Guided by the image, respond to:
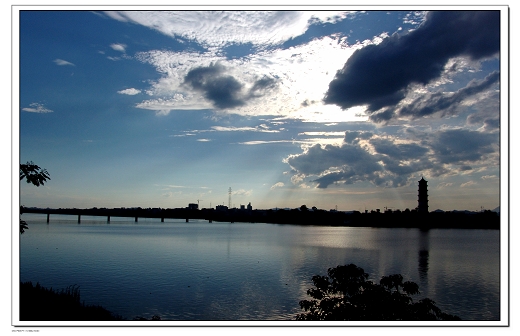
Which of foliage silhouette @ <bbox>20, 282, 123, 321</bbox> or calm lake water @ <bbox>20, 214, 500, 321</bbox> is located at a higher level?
foliage silhouette @ <bbox>20, 282, 123, 321</bbox>

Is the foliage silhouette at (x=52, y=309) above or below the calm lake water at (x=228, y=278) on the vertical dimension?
above

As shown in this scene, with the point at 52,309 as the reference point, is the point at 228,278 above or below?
below

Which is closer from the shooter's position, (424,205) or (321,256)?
(321,256)

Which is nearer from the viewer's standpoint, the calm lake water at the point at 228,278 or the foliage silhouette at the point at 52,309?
the foliage silhouette at the point at 52,309

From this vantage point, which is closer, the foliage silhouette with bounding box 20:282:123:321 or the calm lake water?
the foliage silhouette with bounding box 20:282:123:321

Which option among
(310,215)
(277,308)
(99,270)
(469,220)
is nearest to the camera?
(277,308)

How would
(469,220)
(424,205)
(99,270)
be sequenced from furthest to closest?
(424,205)
(469,220)
(99,270)

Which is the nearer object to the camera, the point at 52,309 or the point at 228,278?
the point at 52,309
